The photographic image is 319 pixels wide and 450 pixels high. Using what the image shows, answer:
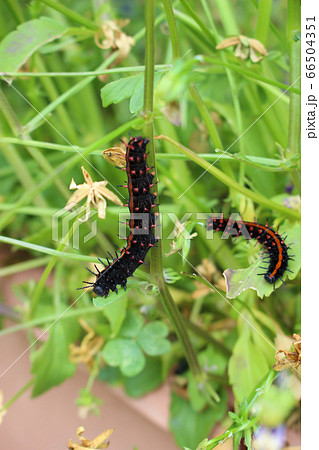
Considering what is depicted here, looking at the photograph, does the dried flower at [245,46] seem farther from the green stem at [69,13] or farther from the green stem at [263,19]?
the green stem at [69,13]

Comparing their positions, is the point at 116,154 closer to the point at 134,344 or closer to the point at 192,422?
the point at 134,344

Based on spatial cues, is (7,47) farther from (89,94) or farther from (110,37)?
(89,94)

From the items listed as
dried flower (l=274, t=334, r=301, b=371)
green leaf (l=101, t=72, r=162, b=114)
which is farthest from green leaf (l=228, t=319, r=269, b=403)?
green leaf (l=101, t=72, r=162, b=114)

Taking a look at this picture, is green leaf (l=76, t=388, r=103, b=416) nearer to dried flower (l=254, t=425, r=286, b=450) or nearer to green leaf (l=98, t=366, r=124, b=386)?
green leaf (l=98, t=366, r=124, b=386)

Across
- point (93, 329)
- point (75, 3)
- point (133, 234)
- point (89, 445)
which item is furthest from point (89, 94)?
point (89, 445)

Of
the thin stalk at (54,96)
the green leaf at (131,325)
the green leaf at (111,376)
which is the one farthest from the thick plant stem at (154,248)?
the thin stalk at (54,96)
